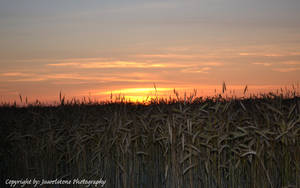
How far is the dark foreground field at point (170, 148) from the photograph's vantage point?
3.93 metres

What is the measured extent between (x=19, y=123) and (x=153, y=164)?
2354 mm

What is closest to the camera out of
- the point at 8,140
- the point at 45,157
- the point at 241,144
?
the point at 241,144

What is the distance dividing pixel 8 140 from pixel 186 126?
289 cm

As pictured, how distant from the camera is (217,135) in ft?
13.2

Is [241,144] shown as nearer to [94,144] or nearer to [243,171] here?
[243,171]

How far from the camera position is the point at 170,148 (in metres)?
4.21

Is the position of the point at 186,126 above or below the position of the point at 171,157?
above

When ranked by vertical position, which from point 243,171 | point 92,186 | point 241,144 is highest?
point 241,144

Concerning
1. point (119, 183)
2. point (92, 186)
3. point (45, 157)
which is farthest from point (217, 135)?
point (45, 157)

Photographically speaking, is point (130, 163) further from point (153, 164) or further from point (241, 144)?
point (241, 144)

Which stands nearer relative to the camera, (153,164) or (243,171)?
(243,171)

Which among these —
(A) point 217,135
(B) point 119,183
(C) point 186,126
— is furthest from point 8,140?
(A) point 217,135

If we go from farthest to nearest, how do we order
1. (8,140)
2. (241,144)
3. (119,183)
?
(8,140) < (119,183) < (241,144)

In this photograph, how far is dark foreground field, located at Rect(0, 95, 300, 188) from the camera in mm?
3928
